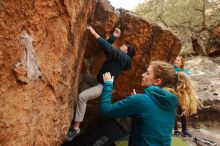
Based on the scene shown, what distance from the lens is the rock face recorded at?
3.04m

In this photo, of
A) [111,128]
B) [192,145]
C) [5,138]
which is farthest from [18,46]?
[192,145]

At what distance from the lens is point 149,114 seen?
3086 millimetres

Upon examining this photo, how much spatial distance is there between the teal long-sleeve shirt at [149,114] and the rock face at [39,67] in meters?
1.01

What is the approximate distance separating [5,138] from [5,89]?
1.78 feet

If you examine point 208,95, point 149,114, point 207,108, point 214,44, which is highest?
point 214,44

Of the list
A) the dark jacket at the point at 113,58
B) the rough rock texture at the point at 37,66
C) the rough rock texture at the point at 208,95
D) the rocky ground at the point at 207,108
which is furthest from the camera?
the rough rock texture at the point at 208,95

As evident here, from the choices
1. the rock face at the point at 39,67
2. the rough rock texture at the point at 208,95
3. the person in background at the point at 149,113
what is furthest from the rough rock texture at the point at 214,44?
the person in background at the point at 149,113

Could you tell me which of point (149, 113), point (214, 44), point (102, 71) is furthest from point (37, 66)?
point (214, 44)

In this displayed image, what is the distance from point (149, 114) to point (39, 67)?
4.77 ft

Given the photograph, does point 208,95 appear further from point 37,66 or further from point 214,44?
point 37,66

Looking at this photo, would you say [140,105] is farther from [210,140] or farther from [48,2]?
[210,140]

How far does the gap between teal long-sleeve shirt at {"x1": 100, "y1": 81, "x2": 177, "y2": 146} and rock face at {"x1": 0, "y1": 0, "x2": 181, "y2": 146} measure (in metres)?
1.01

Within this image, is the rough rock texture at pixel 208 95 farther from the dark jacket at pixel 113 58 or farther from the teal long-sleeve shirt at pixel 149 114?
the teal long-sleeve shirt at pixel 149 114

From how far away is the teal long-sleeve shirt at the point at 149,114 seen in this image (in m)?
3.08
